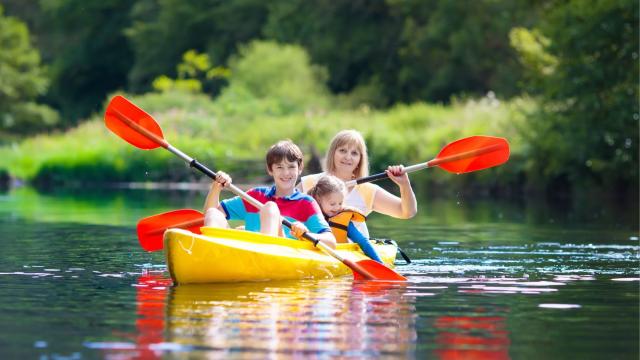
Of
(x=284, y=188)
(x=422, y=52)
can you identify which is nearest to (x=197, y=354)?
(x=284, y=188)

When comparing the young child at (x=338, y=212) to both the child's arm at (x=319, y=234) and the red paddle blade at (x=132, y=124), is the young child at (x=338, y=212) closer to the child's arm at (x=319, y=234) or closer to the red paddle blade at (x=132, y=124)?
the child's arm at (x=319, y=234)

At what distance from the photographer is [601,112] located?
25984 millimetres

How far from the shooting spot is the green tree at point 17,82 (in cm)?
5300

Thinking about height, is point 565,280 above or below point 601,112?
below

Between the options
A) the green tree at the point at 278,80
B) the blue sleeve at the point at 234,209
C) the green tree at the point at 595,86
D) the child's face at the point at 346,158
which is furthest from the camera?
the green tree at the point at 278,80

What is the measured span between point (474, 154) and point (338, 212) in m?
1.91

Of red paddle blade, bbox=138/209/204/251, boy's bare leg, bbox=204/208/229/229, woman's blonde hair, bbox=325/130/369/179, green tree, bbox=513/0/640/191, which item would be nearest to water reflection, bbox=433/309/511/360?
boy's bare leg, bbox=204/208/229/229

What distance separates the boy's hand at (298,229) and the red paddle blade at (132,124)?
1775 millimetres

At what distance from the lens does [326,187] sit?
1084 cm

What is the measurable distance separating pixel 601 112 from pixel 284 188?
54.0 feet

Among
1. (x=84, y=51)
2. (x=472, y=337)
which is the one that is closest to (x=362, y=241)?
(x=472, y=337)

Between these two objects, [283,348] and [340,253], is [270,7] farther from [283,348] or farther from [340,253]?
[283,348]

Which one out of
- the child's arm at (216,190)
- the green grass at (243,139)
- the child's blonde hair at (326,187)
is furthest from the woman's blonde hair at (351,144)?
the green grass at (243,139)

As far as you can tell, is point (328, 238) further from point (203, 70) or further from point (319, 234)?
point (203, 70)
